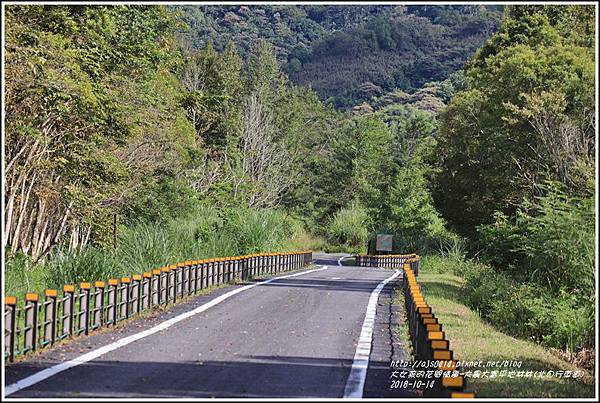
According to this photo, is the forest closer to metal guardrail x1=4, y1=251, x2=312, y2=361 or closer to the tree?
the tree

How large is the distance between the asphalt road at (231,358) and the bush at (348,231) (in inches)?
2581

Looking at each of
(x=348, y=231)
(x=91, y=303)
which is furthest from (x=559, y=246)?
(x=348, y=231)

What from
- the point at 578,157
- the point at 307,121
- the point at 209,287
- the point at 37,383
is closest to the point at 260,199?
the point at 307,121

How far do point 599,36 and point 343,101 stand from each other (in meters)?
179

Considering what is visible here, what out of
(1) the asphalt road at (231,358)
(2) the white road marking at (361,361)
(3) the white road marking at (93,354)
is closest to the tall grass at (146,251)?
(1) the asphalt road at (231,358)

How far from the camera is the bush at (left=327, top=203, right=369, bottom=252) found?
3344 inches

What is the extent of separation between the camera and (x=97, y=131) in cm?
2217

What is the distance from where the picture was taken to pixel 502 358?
45.2 feet

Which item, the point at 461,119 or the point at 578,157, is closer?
the point at 578,157

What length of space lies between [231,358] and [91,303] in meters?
3.20

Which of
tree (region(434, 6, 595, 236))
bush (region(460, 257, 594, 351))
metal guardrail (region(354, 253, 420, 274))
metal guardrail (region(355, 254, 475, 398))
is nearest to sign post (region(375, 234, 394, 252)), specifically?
metal guardrail (region(354, 253, 420, 274))

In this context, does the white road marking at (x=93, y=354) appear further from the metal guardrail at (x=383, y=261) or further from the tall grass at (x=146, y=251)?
the metal guardrail at (x=383, y=261)

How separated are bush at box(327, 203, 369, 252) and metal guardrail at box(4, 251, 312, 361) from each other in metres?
61.3

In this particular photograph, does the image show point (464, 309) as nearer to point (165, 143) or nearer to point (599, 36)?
point (599, 36)
